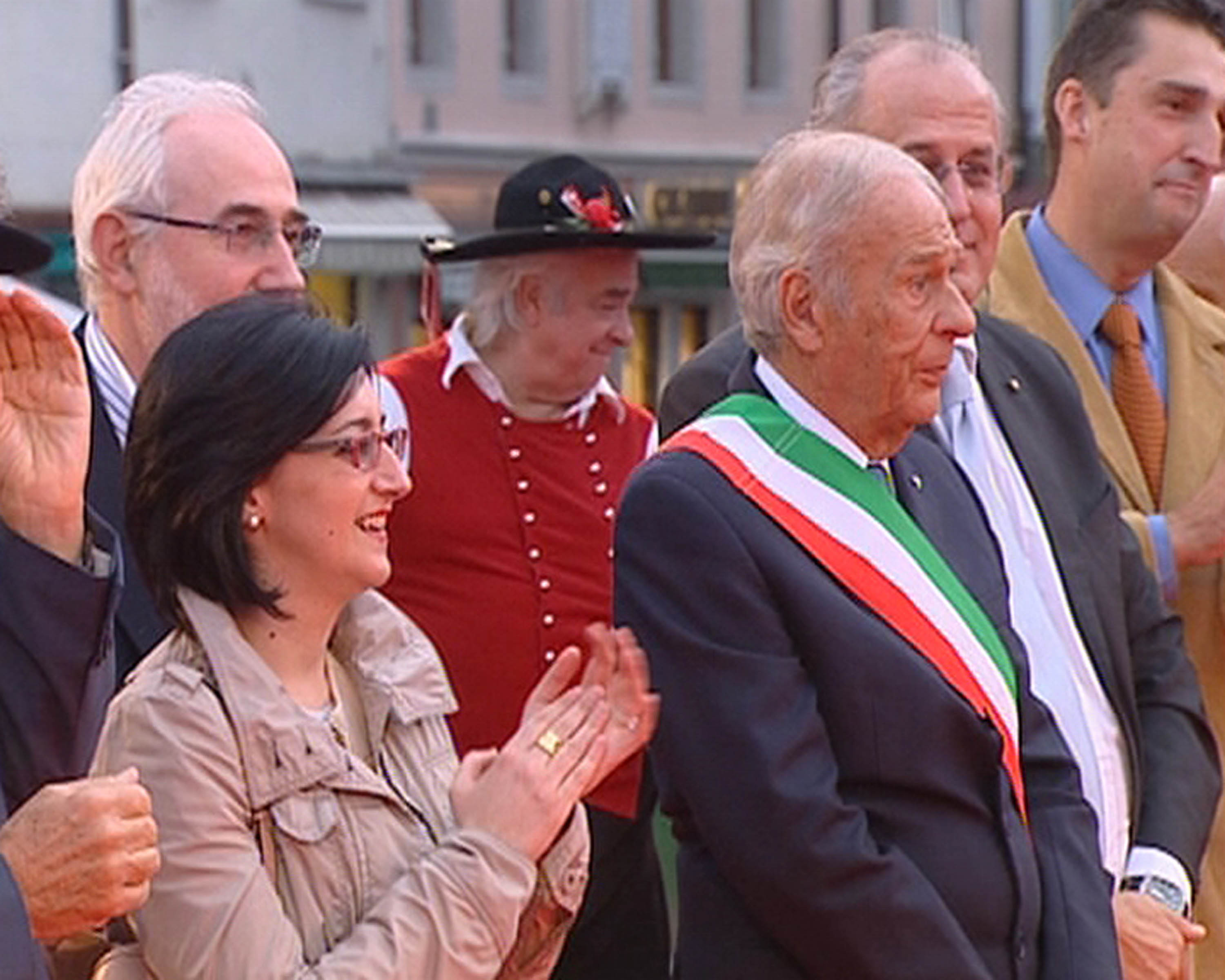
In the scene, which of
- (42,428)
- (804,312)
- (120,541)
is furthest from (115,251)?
(804,312)

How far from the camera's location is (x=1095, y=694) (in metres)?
5.07

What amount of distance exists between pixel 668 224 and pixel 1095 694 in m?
24.2

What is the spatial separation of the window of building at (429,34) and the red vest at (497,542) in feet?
69.4

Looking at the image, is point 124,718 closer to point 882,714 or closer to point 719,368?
point 882,714

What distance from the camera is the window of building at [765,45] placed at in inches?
1240

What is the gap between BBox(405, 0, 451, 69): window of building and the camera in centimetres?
2723

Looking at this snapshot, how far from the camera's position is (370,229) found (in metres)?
23.7

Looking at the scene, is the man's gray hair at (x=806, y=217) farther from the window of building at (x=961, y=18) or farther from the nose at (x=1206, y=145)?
the window of building at (x=961, y=18)

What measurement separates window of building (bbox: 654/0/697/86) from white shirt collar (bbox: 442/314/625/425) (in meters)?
24.2

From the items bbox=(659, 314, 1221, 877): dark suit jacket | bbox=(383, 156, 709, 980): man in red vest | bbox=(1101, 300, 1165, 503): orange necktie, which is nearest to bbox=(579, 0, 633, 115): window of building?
bbox=(383, 156, 709, 980): man in red vest

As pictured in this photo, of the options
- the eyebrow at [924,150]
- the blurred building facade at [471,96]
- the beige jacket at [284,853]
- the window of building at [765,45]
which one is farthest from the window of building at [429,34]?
the beige jacket at [284,853]

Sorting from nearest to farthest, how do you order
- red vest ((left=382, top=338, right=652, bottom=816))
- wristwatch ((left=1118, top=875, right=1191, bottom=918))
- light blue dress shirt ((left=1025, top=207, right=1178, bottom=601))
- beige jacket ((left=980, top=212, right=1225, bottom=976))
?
wristwatch ((left=1118, top=875, right=1191, bottom=918)), beige jacket ((left=980, top=212, right=1225, bottom=976)), light blue dress shirt ((left=1025, top=207, right=1178, bottom=601)), red vest ((left=382, top=338, right=652, bottom=816))

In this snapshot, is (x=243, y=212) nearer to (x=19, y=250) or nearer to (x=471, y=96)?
(x=19, y=250)

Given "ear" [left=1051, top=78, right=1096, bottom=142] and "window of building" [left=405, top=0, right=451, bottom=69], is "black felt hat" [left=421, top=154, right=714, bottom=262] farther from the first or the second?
"window of building" [left=405, top=0, right=451, bottom=69]
